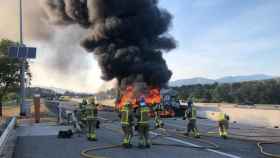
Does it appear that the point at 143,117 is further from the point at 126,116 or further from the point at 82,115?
the point at 82,115

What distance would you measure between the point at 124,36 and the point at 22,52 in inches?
Answer: 375

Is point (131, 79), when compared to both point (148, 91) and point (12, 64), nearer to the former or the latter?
point (148, 91)

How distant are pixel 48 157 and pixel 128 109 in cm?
317

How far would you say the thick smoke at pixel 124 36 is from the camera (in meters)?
34.3

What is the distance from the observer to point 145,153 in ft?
37.8

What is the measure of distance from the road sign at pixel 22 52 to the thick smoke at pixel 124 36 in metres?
7.05

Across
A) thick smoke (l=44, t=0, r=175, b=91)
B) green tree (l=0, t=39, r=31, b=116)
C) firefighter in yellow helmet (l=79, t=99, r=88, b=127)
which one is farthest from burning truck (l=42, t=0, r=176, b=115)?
firefighter in yellow helmet (l=79, t=99, r=88, b=127)

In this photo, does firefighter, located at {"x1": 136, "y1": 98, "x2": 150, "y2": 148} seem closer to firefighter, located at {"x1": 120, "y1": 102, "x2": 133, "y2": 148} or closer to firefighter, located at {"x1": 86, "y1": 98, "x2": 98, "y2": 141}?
firefighter, located at {"x1": 120, "y1": 102, "x2": 133, "y2": 148}

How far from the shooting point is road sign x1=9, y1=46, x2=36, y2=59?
94.6 ft

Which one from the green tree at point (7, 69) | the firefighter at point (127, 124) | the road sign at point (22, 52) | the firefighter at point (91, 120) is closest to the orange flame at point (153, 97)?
the road sign at point (22, 52)

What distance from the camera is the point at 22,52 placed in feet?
95.1

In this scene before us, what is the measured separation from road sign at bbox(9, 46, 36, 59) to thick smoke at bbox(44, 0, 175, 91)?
7.05m

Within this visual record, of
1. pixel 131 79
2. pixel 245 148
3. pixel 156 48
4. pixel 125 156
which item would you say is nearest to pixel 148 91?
pixel 131 79

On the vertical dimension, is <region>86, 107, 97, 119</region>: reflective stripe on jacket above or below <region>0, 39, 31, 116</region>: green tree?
below
